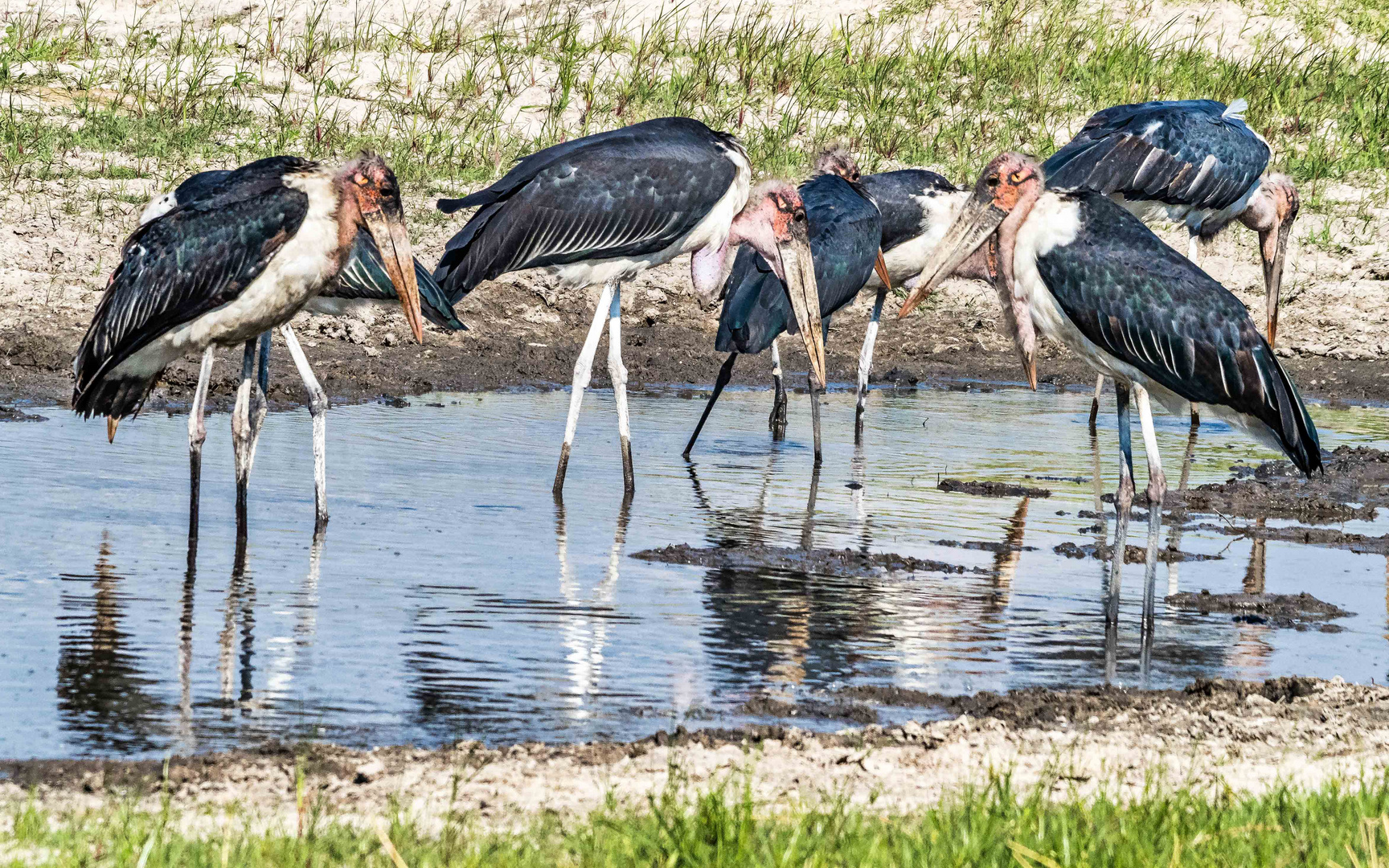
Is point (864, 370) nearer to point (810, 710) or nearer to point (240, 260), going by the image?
point (240, 260)

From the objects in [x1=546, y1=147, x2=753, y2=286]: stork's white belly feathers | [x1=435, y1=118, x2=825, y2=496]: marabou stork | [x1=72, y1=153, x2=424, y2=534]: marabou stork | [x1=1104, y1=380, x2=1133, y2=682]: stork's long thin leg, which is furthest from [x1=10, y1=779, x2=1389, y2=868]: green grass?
[x1=546, y1=147, x2=753, y2=286]: stork's white belly feathers

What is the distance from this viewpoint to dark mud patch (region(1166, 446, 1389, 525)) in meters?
8.49

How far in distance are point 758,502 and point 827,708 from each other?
3.52 meters

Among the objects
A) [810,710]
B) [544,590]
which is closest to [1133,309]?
[810,710]

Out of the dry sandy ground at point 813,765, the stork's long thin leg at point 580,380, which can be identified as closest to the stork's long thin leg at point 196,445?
the stork's long thin leg at point 580,380

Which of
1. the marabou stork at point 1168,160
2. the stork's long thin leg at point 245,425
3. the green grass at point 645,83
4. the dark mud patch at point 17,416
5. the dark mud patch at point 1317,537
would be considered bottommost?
the dark mud patch at point 1317,537

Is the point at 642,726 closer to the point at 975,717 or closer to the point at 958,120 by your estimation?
the point at 975,717

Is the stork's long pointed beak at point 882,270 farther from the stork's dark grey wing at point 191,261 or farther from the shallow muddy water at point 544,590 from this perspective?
the stork's dark grey wing at point 191,261

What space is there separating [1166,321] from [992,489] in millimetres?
2719

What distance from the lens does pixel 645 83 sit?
1611 cm

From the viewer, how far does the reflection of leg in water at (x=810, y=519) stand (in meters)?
7.53

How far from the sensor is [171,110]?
48.2 feet

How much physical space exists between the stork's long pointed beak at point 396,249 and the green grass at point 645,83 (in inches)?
285

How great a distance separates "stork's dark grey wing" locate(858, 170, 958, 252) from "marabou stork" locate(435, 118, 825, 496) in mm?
2271
